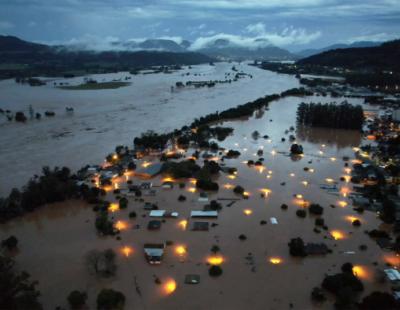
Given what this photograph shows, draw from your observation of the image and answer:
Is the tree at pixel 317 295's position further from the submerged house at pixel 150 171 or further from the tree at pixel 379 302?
the submerged house at pixel 150 171

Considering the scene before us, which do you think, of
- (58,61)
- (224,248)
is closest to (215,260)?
(224,248)

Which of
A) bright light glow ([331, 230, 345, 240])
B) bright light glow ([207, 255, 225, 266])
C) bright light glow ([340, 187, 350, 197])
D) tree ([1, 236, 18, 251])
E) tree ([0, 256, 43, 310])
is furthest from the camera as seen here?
bright light glow ([340, 187, 350, 197])

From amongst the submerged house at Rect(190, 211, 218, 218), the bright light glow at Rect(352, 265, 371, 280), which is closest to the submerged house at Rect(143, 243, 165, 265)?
the submerged house at Rect(190, 211, 218, 218)

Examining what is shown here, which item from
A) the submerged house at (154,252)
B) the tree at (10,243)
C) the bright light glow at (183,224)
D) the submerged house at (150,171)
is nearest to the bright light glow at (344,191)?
the bright light glow at (183,224)

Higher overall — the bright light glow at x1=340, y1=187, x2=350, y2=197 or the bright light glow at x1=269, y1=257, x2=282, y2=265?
the bright light glow at x1=340, y1=187, x2=350, y2=197

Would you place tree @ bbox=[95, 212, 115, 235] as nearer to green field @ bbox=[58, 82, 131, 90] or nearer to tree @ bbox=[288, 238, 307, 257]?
tree @ bbox=[288, 238, 307, 257]

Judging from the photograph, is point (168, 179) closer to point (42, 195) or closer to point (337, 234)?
point (42, 195)

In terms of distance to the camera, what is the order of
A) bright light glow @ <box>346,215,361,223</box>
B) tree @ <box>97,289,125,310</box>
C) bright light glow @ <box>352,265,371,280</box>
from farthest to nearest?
bright light glow @ <box>346,215,361,223</box>
bright light glow @ <box>352,265,371,280</box>
tree @ <box>97,289,125,310</box>
